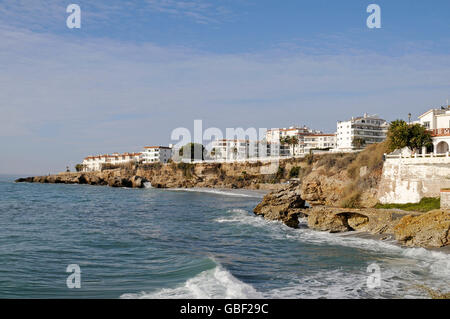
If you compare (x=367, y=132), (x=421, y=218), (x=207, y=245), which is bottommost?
(x=207, y=245)

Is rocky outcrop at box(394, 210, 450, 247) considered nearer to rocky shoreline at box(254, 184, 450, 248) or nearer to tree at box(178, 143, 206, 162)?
rocky shoreline at box(254, 184, 450, 248)

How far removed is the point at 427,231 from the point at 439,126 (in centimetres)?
3488

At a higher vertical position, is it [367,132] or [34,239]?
[367,132]

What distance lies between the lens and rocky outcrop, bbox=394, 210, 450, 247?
77.8 ft

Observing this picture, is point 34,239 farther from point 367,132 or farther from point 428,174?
point 367,132

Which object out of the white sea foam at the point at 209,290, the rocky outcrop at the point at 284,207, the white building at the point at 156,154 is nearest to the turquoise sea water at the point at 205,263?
the white sea foam at the point at 209,290

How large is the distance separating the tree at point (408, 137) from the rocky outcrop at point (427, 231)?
20.8 metres

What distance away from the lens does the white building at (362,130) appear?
12312 cm

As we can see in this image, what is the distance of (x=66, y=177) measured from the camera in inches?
5881

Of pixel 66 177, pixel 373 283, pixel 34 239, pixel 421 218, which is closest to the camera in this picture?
pixel 373 283

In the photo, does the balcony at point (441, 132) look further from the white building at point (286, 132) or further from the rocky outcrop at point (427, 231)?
the white building at point (286, 132)

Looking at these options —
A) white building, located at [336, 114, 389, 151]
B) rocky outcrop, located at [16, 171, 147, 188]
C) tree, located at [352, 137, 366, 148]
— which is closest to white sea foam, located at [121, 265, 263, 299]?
tree, located at [352, 137, 366, 148]
